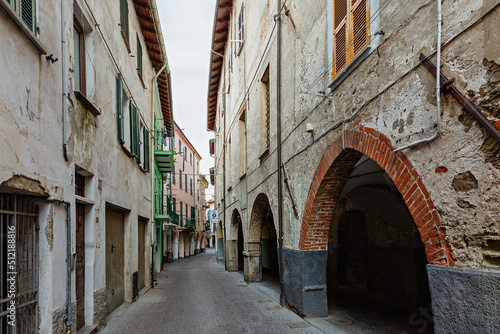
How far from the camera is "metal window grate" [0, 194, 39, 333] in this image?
3.59 meters

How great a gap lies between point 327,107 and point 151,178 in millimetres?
8603

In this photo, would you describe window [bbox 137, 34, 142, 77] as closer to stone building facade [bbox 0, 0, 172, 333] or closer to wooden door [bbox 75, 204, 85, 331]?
stone building facade [bbox 0, 0, 172, 333]

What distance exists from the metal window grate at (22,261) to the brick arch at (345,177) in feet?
12.7

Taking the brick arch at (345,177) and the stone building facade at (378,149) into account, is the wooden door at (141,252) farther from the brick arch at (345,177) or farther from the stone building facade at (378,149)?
the brick arch at (345,177)

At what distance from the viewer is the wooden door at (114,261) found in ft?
24.3

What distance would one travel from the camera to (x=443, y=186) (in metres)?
3.20

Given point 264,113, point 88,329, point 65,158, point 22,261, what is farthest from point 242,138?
point 22,261

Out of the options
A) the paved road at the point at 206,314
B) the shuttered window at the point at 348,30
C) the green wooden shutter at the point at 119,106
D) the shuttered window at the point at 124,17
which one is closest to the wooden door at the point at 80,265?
the paved road at the point at 206,314

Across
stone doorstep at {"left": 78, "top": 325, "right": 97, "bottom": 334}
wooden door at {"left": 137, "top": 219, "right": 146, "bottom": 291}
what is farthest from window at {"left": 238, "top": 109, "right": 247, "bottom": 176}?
stone doorstep at {"left": 78, "top": 325, "right": 97, "bottom": 334}

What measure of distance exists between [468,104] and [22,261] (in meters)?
4.38

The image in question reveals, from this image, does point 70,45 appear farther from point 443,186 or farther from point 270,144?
point 270,144

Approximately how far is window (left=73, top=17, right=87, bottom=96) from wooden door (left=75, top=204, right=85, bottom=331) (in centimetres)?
187

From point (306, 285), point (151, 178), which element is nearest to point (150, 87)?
point (151, 178)

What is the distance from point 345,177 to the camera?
20.2ft
